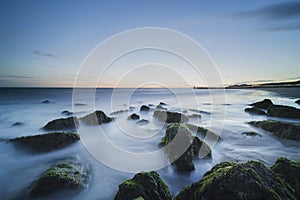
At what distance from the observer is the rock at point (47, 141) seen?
6.68 meters

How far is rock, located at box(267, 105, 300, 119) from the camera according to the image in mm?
11252

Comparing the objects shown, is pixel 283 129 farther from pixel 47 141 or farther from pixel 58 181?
pixel 47 141

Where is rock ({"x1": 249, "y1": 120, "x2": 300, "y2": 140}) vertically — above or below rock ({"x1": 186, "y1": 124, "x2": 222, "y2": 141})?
above

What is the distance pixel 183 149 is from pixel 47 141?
17.7ft

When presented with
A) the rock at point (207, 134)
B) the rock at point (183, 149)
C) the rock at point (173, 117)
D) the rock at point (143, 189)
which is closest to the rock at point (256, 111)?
the rock at point (173, 117)

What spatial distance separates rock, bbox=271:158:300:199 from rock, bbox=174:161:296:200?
0.67 m

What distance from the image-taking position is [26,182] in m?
4.76

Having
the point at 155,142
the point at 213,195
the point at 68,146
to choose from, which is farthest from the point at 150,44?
the point at 213,195

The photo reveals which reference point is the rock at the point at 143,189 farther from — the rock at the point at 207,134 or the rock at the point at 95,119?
the rock at the point at 95,119

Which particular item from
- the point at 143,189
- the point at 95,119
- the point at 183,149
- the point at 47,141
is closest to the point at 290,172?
the point at 183,149

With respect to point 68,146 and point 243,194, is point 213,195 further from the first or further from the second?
point 68,146

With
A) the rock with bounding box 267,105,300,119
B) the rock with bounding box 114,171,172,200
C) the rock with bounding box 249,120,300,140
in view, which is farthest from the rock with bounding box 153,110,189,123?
the rock with bounding box 114,171,172,200

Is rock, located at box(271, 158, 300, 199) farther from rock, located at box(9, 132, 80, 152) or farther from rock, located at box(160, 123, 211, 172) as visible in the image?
rock, located at box(9, 132, 80, 152)

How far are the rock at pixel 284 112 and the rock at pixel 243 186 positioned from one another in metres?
11.3
